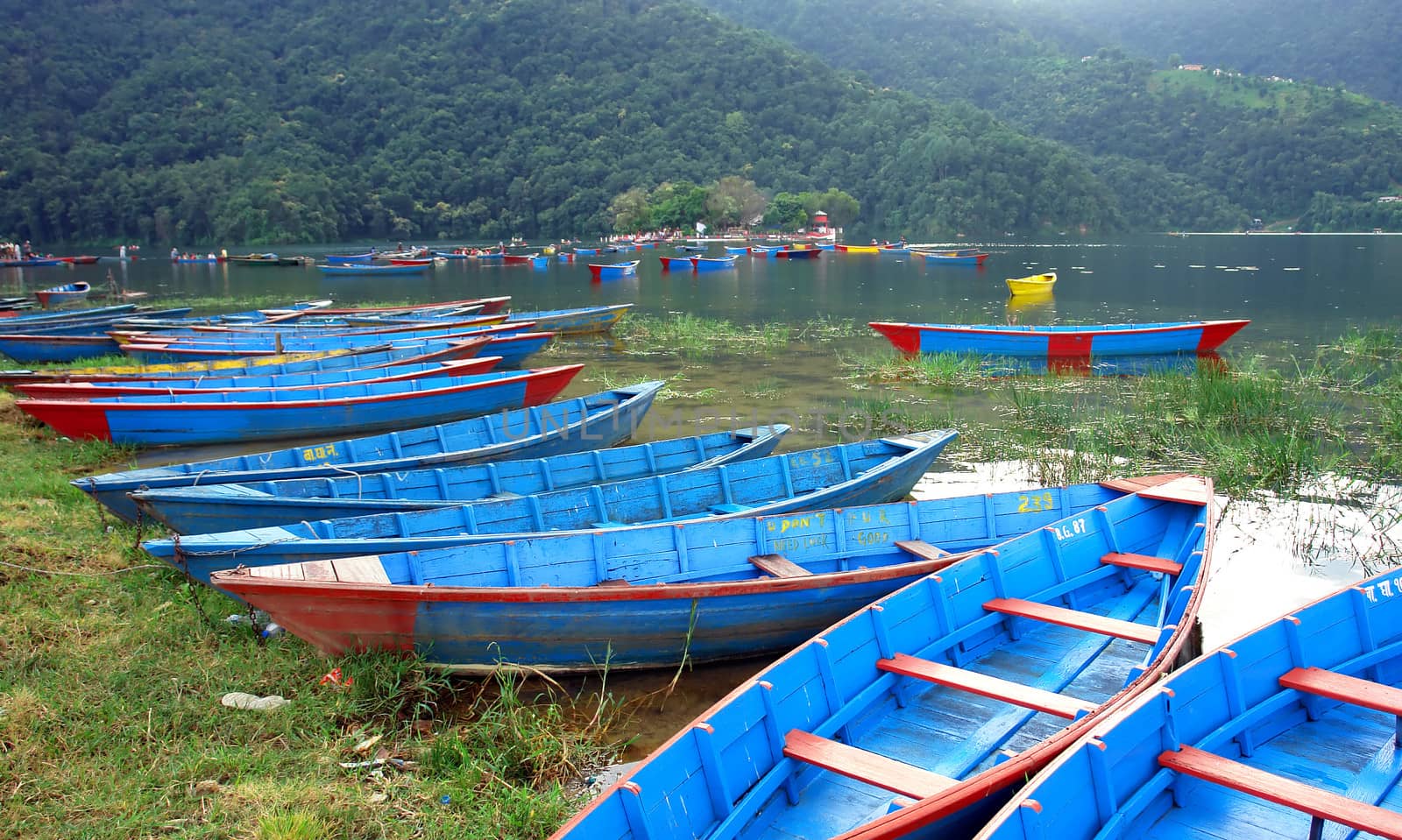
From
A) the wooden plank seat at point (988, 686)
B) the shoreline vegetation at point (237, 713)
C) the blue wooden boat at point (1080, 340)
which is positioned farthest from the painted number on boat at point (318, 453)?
the blue wooden boat at point (1080, 340)

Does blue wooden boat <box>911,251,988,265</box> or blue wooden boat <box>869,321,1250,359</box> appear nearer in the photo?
blue wooden boat <box>869,321,1250,359</box>

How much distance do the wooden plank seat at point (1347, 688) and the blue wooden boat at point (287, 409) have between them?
11.1 m

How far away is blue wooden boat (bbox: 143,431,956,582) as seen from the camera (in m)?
6.05

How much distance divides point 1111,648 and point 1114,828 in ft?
7.54

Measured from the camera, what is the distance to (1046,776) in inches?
132

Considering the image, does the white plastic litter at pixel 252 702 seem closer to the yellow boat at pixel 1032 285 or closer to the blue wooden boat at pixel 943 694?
the blue wooden boat at pixel 943 694

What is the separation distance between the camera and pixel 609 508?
776cm

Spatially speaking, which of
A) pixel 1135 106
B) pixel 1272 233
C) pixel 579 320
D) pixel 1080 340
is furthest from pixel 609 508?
pixel 1135 106

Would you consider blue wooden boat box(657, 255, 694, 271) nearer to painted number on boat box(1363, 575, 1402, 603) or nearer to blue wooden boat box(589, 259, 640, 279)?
blue wooden boat box(589, 259, 640, 279)

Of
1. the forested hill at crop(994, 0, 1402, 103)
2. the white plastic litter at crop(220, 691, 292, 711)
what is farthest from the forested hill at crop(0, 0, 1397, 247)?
the white plastic litter at crop(220, 691, 292, 711)

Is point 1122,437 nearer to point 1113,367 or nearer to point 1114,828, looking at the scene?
point 1113,367

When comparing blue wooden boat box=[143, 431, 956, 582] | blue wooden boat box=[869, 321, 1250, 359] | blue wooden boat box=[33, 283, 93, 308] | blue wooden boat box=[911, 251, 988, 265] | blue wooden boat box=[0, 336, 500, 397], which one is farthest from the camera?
blue wooden boat box=[911, 251, 988, 265]

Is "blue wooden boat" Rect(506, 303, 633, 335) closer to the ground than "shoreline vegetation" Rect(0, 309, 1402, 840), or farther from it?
farther from it

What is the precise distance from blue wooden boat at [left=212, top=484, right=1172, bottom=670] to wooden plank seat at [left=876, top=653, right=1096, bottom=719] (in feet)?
3.69
